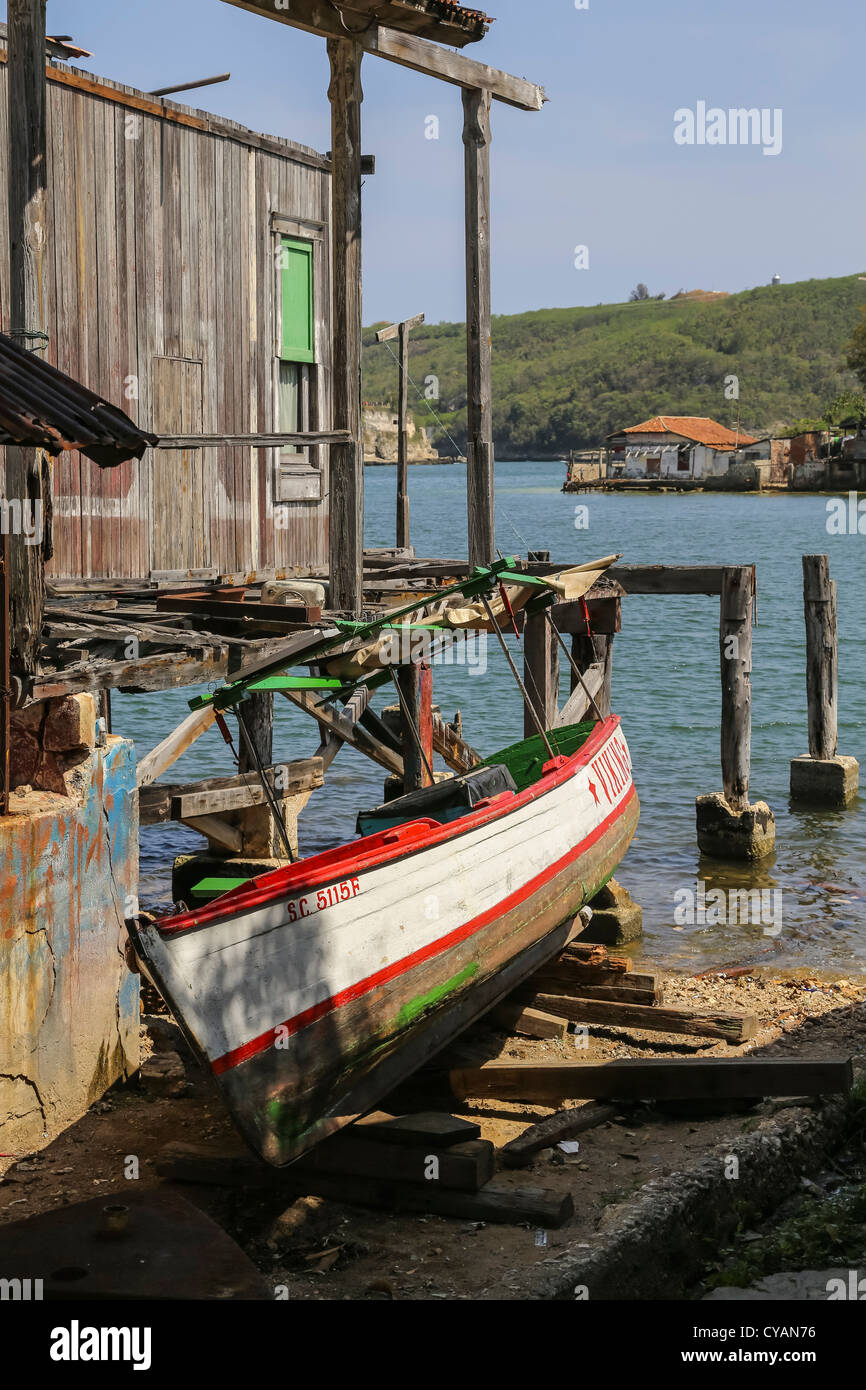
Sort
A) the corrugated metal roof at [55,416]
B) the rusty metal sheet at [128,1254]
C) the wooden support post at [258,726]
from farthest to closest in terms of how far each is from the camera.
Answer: the wooden support post at [258,726], the corrugated metal roof at [55,416], the rusty metal sheet at [128,1254]

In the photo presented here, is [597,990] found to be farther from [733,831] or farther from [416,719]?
[733,831]

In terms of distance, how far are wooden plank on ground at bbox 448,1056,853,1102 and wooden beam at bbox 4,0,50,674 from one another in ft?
11.9

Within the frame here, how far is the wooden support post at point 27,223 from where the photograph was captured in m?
7.87

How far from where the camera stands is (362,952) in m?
7.51

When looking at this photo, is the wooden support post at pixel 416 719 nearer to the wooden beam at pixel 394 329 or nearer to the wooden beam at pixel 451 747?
the wooden beam at pixel 451 747

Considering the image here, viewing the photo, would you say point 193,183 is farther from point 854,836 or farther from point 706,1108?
point 854,836

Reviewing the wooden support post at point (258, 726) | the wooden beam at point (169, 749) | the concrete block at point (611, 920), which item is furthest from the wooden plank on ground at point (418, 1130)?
the wooden support post at point (258, 726)

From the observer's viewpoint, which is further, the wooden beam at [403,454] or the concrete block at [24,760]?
the wooden beam at [403,454]

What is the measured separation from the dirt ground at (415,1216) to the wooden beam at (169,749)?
3.69 meters

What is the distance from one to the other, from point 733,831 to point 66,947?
10.1 m

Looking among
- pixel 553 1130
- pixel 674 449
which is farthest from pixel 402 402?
pixel 674 449

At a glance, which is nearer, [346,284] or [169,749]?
[346,284]

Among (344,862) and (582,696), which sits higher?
(582,696)
